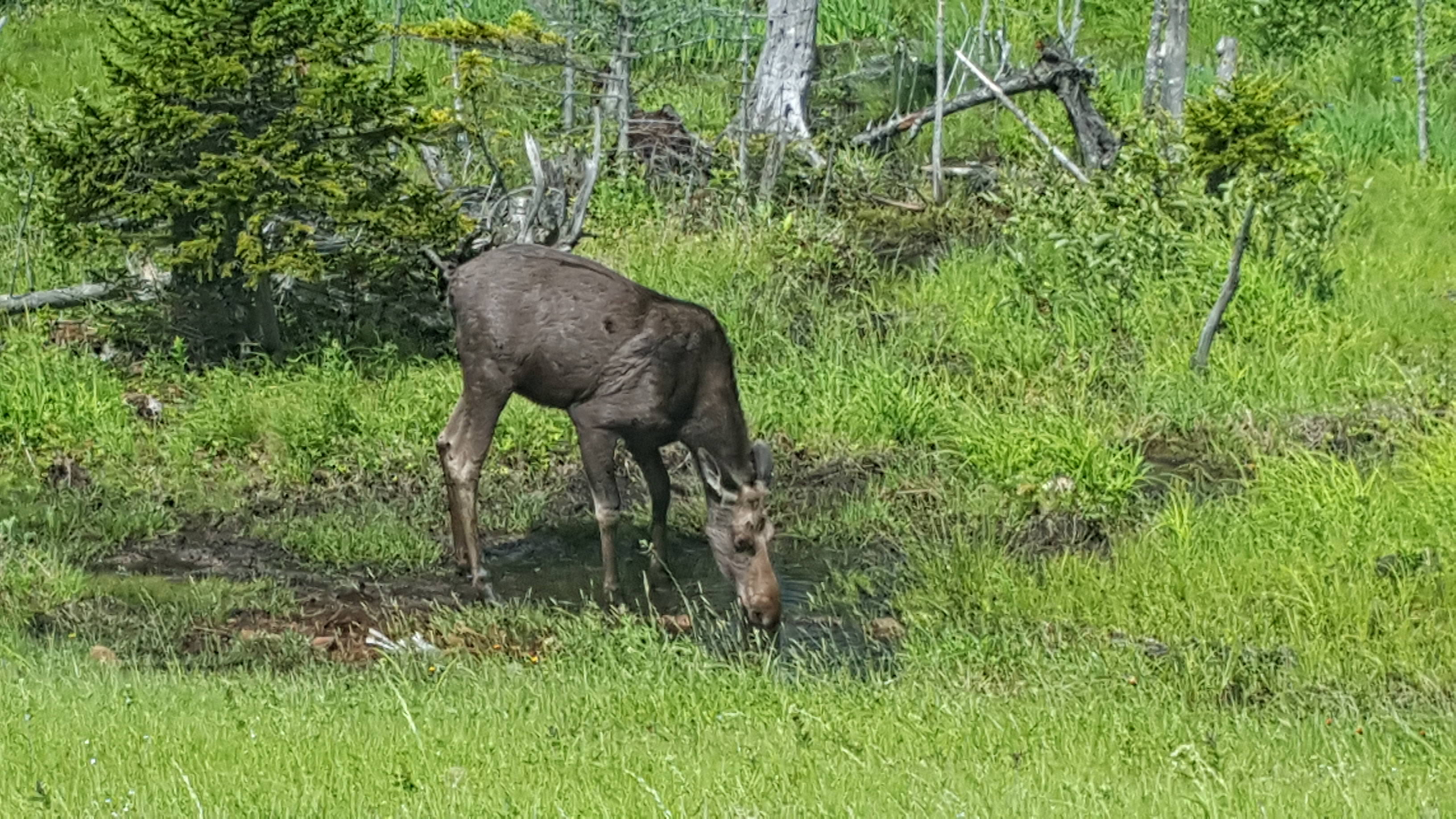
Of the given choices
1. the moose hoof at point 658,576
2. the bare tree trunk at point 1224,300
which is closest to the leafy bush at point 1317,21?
the bare tree trunk at point 1224,300

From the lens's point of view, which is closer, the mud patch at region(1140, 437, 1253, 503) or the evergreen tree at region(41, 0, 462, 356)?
the mud patch at region(1140, 437, 1253, 503)

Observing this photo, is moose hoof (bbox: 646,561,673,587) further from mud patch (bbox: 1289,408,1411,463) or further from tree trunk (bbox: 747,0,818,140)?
tree trunk (bbox: 747,0,818,140)

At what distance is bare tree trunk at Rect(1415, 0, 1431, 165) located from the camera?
1552cm

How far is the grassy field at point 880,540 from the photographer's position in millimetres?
5656

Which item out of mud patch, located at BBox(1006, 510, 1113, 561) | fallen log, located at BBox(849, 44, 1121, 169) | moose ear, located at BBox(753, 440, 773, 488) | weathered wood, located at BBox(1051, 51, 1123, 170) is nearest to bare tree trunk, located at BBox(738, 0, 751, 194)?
fallen log, located at BBox(849, 44, 1121, 169)

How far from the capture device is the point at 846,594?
955 centimetres

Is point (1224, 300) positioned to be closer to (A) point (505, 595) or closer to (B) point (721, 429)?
(B) point (721, 429)

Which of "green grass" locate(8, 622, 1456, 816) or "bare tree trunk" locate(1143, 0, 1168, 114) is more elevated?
"bare tree trunk" locate(1143, 0, 1168, 114)

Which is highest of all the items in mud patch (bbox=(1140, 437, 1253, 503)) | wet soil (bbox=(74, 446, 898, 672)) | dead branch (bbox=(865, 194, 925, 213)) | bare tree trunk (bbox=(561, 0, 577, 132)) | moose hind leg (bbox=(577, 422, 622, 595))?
bare tree trunk (bbox=(561, 0, 577, 132))

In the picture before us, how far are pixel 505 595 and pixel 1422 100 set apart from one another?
9.92 meters

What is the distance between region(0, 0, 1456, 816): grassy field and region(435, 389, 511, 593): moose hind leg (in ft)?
1.21

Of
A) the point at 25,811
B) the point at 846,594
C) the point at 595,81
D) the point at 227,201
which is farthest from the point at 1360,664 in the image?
the point at 595,81

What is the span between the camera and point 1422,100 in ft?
50.9

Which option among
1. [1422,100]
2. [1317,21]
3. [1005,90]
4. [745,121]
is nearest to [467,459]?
[745,121]
